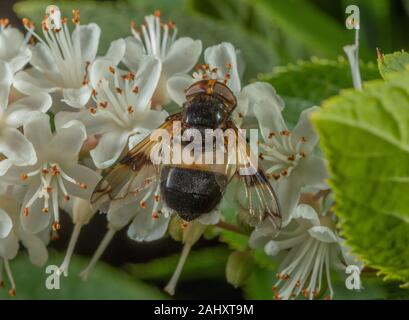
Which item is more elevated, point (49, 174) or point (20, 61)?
point (20, 61)

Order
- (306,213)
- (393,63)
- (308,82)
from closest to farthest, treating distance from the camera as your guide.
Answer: (393,63), (306,213), (308,82)

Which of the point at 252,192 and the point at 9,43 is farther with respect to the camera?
the point at 9,43

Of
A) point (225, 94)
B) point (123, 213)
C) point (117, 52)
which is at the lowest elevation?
point (123, 213)

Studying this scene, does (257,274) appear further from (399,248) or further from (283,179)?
(399,248)

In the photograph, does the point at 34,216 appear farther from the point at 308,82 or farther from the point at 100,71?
the point at 308,82

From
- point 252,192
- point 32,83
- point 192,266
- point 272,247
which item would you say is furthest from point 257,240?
point 192,266

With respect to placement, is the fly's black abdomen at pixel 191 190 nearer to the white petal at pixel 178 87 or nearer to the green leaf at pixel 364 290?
the white petal at pixel 178 87

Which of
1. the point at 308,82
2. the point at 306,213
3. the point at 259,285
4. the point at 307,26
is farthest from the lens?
the point at 307,26

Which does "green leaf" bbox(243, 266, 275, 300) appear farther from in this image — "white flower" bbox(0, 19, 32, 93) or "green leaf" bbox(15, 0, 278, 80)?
"white flower" bbox(0, 19, 32, 93)

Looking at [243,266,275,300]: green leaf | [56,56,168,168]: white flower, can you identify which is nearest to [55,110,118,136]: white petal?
[56,56,168,168]: white flower
